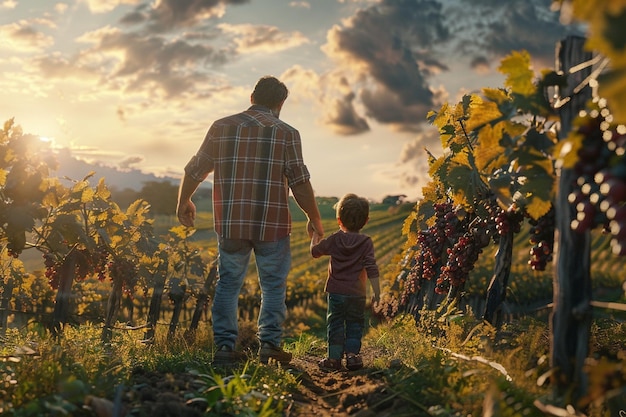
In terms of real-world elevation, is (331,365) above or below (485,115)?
below

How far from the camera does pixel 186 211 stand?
5641mm

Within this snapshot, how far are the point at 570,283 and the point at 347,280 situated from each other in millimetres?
2828

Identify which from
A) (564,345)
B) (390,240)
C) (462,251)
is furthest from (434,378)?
(390,240)

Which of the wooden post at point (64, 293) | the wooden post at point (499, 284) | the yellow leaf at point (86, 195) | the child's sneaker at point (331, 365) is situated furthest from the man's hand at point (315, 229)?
the wooden post at point (64, 293)

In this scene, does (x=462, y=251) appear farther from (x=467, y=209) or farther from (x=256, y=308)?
(x=256, y=308)

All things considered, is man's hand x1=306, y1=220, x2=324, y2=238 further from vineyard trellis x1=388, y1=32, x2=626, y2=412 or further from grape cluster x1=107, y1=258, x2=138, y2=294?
grape cluster x1=107, y1=258, x2=138, y2=294

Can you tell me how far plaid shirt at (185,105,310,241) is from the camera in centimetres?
523

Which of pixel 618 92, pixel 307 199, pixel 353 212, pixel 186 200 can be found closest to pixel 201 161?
pixel 186 200

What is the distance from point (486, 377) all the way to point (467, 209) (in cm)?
274

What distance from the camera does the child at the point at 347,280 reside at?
5.76 m

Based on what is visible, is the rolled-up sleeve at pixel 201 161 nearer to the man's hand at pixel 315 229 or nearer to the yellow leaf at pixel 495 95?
the man's hand at pixel 315 229

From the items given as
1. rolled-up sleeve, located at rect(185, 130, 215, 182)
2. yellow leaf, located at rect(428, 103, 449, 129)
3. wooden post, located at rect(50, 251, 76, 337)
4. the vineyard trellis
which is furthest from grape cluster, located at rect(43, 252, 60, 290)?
the vineyard trellis

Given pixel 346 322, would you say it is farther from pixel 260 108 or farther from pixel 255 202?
pixel 260 108

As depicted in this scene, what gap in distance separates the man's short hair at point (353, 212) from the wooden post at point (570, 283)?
2.72 meters
